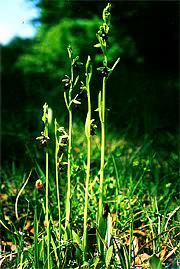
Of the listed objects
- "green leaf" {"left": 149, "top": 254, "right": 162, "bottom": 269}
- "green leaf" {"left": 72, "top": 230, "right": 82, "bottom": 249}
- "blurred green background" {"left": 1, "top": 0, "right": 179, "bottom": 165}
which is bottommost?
"green leaf" {"left": 149, "top": 254, "right": 162, "bottom": 269}

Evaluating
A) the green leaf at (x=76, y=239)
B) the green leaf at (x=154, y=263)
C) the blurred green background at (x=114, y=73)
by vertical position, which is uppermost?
the blurred green background at (x=114, y=73)

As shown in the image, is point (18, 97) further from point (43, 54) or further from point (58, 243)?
point (43, 54)

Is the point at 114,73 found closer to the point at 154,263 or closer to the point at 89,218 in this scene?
the point at 89,218

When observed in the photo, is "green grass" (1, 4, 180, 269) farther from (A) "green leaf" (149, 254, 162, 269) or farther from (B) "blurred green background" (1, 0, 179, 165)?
(B) "blurred green background" (1, 0, 179, 165)

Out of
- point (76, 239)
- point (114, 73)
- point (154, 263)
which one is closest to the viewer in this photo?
point (154, 263)

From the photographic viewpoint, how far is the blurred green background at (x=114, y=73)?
3520mm

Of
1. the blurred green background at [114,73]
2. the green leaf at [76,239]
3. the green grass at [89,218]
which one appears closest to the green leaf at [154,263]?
the green grass at [89,218]

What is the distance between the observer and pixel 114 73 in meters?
6.61

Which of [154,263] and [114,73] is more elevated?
[114,73]

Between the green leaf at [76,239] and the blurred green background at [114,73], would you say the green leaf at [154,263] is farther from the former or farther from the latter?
the blurred green background at [114,73]

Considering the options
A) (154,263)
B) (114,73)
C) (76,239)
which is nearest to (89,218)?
(76,239)

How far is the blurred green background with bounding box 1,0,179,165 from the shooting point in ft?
11.5

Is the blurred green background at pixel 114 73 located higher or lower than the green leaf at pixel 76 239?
higher

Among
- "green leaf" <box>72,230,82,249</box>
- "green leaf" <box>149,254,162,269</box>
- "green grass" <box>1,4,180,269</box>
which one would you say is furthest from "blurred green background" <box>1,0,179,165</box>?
"green leaf" <box>149,254,162,269</box>
